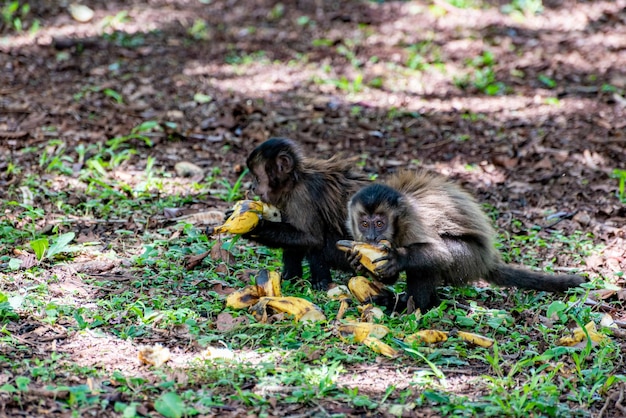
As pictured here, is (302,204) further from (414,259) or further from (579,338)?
(579,338)

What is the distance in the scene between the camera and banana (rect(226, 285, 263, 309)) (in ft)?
20.0

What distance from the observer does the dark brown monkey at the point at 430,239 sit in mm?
6129

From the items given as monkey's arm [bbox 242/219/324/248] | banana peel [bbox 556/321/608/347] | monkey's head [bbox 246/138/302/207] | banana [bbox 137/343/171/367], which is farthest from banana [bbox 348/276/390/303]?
banana [bbox 137/343/171/367]

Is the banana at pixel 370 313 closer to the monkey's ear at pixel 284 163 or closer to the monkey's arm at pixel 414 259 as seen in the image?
the monkey's arm at pixel 414 259

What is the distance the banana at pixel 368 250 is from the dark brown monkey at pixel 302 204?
507mm

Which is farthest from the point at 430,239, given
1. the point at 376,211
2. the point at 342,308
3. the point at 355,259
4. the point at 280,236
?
the point at 280,236

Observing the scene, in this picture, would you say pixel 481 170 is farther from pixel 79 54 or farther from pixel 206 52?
pixel 79 54

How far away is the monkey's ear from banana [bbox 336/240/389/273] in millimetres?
886

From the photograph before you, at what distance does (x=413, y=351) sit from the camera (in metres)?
5.32

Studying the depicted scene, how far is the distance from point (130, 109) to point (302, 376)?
20.0ft

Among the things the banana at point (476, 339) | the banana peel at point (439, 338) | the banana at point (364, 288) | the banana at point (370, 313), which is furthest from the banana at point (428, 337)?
the banana at point (364, 288)

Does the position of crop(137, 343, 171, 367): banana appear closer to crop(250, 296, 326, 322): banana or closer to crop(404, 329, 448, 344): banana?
crop(250, 296, 326, 322): banana

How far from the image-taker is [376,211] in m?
6.17

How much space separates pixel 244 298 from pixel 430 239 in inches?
57.6
